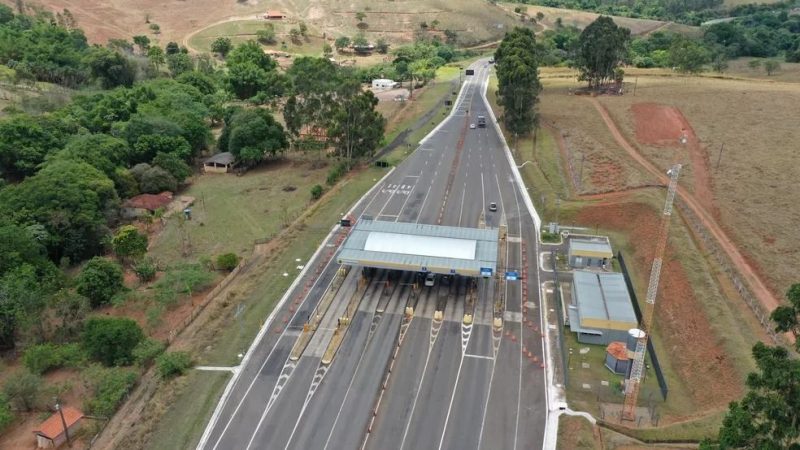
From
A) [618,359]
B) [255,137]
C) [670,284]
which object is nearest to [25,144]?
[255,137]

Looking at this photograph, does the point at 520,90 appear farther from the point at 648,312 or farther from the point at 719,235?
the point at 648,312

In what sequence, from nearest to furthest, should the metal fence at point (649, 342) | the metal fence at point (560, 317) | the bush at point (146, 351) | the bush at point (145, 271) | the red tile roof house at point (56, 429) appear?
1. the red tile roof house at point (56, 429)
2. the metal fence at point (649, 342)
3. the metal fence at point (560, 317)
4. the bush at point (146, 351)
5. the bush at point (145, 271)

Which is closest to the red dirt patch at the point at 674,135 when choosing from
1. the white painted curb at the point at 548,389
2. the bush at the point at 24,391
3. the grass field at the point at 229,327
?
the white painted curb at the point at 548,389

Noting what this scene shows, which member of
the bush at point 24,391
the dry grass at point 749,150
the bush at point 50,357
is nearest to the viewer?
the bush at point 24,391

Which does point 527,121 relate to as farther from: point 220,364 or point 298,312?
point 220,364

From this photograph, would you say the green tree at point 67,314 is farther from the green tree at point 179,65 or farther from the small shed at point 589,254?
the green tree at point 179,65
